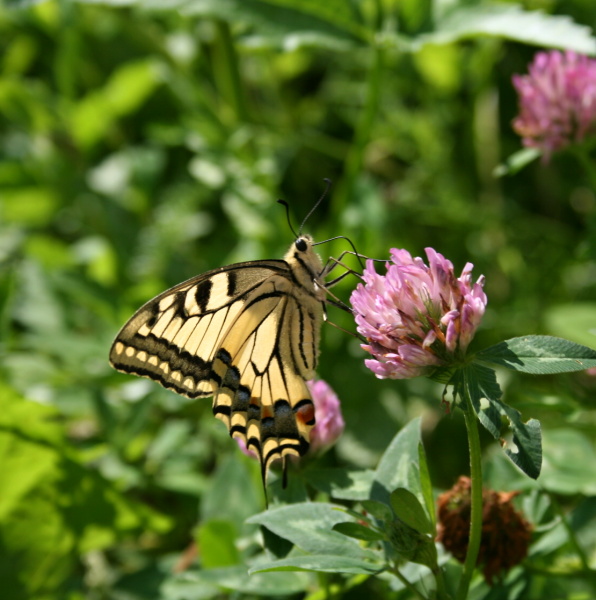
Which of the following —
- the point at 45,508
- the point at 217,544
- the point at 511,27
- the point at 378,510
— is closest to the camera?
the point at 378,510

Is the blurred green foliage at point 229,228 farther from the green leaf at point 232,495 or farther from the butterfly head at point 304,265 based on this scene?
the butterfly head at point 304,265

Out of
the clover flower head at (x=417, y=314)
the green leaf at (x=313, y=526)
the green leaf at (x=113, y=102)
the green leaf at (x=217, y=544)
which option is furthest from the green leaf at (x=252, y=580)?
the green leaf at (x=113, y=102)

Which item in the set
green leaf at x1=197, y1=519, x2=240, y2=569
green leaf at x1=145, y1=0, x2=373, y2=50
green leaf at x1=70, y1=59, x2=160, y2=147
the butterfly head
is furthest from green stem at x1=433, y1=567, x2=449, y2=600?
green leaf at x1=70, y1=59, x2=160, y2=147

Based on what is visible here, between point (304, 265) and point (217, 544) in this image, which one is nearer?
point (217, 544)

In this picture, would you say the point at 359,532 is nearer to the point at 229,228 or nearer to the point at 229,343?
the point at 229,343

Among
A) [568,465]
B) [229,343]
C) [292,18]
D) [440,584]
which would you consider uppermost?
[292,18]

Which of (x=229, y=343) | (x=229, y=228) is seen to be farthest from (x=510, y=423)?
(x=229, y=228)

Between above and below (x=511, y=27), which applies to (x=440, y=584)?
below
